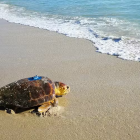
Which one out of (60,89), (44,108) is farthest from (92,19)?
(44,108)

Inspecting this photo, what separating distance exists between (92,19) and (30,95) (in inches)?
288

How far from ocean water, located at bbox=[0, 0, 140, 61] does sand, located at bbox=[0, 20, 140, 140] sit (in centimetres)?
61

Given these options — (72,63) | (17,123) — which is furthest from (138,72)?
(17,123)

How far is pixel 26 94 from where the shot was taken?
368 cm

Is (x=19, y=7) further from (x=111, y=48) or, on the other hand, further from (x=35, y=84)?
(x=35, y=84)

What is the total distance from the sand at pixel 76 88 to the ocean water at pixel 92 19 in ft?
2.01

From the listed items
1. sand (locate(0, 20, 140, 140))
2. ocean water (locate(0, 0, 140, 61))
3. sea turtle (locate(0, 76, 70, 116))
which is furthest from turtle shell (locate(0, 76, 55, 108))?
ocean water (locate(0, 0, 140, 61))

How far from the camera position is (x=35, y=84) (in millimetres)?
3807

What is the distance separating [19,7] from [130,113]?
12003mm

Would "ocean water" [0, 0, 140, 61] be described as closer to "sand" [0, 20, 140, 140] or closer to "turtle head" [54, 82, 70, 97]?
"sand" [0, 20, 140, 140]

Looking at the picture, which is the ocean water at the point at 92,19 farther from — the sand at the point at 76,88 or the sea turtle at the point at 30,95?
the sea turtle at the point at 30,95

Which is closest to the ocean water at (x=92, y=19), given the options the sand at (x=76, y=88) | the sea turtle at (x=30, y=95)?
the sand at (x=76, y=88)

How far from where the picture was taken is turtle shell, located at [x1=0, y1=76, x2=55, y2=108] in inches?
144

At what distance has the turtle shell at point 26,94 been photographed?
3.66 meters
